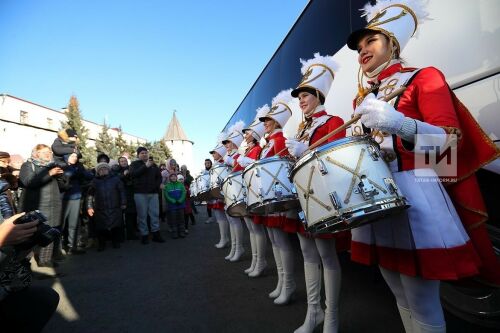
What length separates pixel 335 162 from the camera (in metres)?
1.58

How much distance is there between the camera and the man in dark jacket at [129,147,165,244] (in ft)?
23.5

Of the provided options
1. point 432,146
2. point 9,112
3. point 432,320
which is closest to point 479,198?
point 432,146

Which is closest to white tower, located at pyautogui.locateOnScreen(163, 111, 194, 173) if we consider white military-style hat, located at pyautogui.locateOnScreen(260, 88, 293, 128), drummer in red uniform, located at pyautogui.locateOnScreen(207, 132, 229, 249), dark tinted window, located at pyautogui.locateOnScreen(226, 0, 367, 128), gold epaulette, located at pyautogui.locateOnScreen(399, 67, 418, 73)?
drummer in red uniform, located at pyautogui.locateOnScreen(207, 132, 229, 249)

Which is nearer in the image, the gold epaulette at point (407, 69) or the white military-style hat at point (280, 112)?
the gold epaulette at point (407, 69)

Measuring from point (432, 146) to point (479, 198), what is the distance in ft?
1.24

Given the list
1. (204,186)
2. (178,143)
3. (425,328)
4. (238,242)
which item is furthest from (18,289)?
(178,143)

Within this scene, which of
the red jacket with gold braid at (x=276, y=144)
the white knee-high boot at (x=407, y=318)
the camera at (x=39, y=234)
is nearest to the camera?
the white knee-high boot at (x=407, y=318)

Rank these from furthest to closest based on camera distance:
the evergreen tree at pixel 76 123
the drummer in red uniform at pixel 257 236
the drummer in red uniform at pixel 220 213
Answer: the evergreen tree at pixel 76 123 → the drummer in red uniform at pixel 220 213 → the drummer in red uniform at pixel 257 236

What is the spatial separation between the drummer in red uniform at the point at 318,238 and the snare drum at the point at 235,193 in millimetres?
839

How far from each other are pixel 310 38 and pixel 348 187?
3798 millimetres

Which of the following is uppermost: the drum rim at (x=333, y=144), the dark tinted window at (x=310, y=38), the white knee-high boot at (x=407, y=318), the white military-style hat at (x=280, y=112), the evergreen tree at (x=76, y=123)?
the evergreen tree at (x=76, y=123)

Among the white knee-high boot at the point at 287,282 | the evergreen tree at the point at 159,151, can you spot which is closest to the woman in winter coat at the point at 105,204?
the white knee-high boot at the point at 287,282

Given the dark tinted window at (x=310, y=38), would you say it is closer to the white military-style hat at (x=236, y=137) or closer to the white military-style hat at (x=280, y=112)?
the white military-style hat at (x=280, y=112)

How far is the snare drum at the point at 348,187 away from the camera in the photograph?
1432 mm
